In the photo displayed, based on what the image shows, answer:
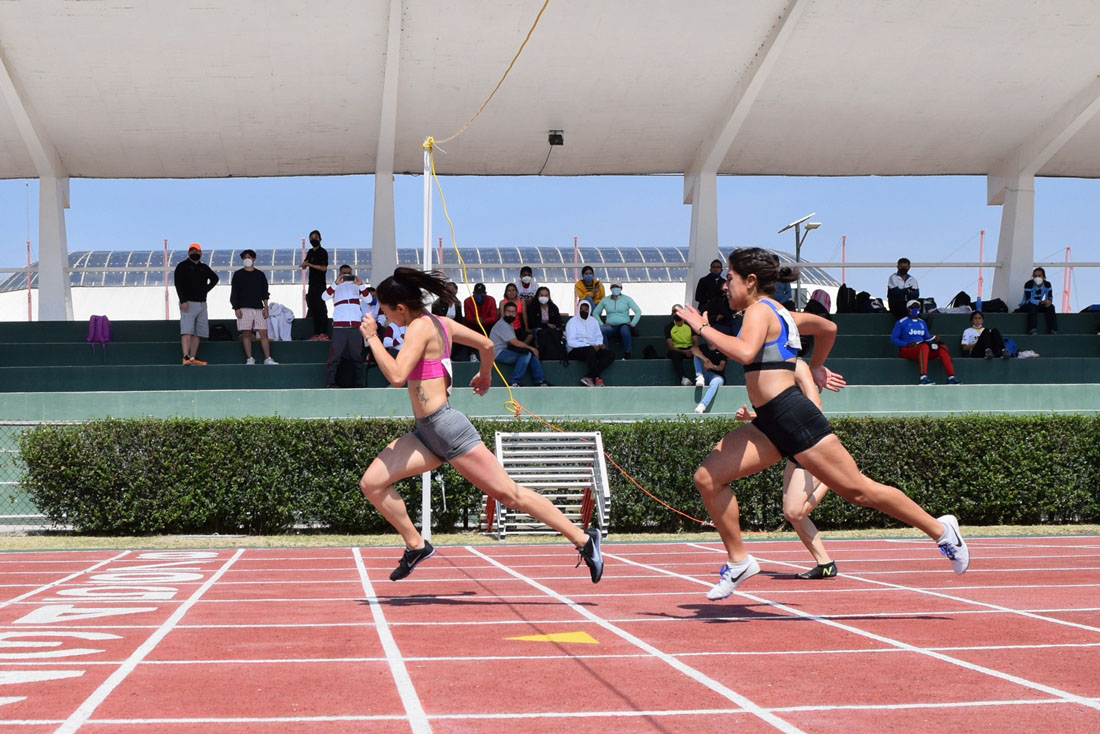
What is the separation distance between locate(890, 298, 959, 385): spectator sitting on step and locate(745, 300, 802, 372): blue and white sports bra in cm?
1243

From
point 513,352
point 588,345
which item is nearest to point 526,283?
point 588,345

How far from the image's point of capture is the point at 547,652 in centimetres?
515

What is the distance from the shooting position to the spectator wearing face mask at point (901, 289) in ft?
68.1

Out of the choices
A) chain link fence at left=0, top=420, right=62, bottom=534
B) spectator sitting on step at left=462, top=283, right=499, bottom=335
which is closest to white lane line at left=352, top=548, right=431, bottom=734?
chain link fence at left=0, top=420, right=62, bottom=534

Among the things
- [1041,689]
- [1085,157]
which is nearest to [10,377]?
[1041,689]

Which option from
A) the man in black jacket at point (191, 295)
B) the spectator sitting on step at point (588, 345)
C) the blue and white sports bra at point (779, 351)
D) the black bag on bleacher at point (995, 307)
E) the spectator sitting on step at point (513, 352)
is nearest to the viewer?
the blue and white sports bra at point (779, 351)

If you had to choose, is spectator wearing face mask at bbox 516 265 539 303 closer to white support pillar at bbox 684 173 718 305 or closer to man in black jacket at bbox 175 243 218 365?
white support pillar at bbox 684 173 718 305

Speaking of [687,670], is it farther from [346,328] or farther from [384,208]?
[384,208]

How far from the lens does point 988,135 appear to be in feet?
72.2

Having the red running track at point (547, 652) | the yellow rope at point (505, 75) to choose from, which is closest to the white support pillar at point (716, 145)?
the yellow rope at point (505, 75)

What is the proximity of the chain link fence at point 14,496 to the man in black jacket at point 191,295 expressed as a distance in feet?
12.6

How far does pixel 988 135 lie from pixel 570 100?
8.29 m

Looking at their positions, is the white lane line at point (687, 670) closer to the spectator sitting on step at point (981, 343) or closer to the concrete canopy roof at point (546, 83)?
the concrete canopy roof at point (546, 83)

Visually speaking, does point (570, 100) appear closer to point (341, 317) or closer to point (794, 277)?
point (341, 317)
